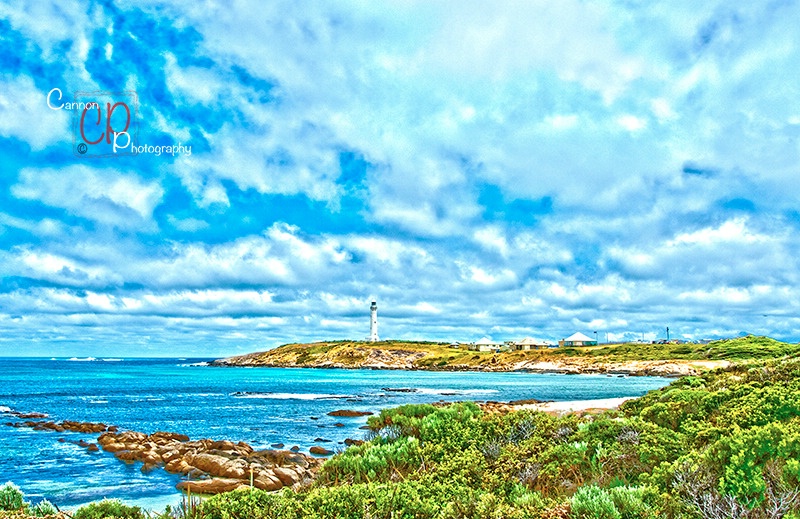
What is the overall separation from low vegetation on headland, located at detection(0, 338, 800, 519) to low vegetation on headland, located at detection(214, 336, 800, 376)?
269 ft

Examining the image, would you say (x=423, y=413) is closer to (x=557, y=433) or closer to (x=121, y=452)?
(x=557, y=433)

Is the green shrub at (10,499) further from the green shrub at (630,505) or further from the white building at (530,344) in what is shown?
the white building at (530,344)

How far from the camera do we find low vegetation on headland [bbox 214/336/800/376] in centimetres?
10525

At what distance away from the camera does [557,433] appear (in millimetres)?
13734

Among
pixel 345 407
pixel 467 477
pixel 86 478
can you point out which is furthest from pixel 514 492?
pixel 345 407

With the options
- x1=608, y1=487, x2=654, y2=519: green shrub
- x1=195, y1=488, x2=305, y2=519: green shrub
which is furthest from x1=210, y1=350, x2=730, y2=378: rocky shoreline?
x1=195, y1=488, x2=305, y2=519: green shrub

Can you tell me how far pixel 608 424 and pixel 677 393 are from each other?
5.81 m

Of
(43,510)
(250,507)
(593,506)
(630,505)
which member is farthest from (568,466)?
(43,510)

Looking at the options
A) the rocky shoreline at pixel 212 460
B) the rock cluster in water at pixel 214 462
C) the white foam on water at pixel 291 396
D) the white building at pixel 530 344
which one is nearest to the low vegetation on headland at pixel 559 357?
the white building at pixel 530 344

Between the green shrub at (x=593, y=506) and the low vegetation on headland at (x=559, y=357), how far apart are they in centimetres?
8784

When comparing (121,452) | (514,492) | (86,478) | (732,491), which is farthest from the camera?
(121,452)

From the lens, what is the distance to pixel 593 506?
778cm

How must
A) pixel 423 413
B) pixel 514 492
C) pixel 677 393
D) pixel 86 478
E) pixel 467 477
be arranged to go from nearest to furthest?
pixel 514 492
pixel 467 477
pixel 423 413
pixel 677 393
pixel 86 478

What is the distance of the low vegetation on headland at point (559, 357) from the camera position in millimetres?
105250
